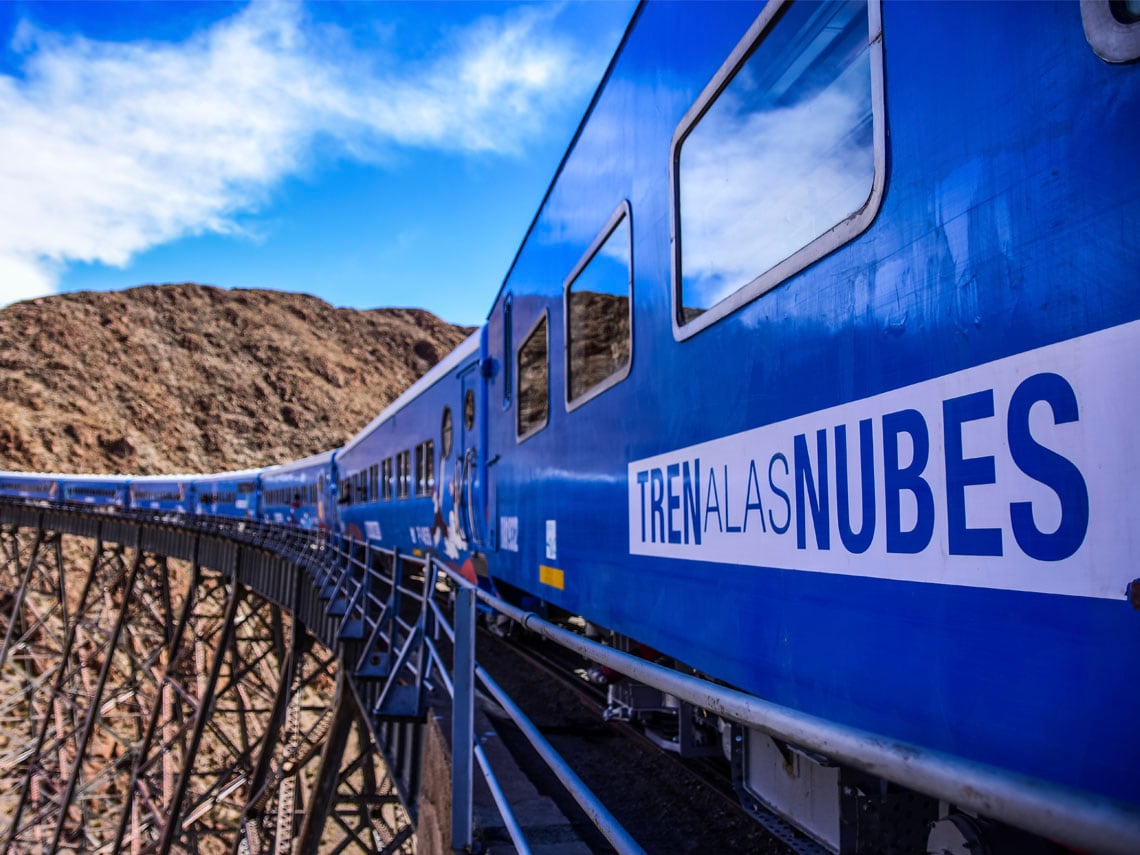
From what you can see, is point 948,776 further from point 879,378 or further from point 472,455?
point 472,455

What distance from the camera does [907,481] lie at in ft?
4.76

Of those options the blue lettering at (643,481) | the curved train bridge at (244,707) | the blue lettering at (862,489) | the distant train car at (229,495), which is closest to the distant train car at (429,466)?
the curved train bridge at (244,707)

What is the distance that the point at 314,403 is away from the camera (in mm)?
47125

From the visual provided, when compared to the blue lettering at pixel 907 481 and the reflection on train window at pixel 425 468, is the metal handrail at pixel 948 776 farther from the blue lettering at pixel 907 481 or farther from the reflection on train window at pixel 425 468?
the reflection on train window at pixel 425 468

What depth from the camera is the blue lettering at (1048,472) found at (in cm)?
112

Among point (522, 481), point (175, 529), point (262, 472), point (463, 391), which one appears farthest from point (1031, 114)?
point (262, 472)

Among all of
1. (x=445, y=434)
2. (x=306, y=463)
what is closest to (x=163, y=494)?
(x=306, y=463)

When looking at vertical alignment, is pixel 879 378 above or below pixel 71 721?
above

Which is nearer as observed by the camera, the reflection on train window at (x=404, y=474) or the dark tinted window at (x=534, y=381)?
the dark tinted window at (x=534, y=381)

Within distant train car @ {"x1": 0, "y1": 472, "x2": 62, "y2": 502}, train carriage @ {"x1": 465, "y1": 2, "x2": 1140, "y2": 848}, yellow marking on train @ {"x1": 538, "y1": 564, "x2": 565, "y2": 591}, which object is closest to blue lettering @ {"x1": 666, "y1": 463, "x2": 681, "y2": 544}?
train carriage @ {"x1": 465, "y1": 2, "x2": 1140, "y2": 848}

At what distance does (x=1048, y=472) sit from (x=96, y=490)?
32798 mm

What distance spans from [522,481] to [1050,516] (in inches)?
154

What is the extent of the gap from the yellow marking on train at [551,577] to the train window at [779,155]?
1849mm

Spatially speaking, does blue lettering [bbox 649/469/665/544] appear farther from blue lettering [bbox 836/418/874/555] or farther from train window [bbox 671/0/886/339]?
blue lettering [bbox 836/418/874/555]
